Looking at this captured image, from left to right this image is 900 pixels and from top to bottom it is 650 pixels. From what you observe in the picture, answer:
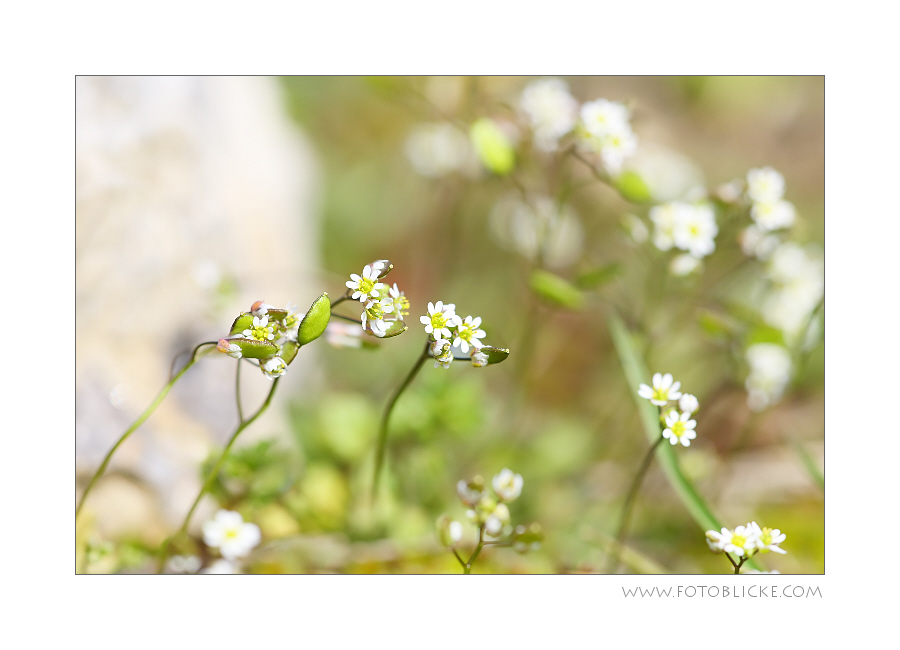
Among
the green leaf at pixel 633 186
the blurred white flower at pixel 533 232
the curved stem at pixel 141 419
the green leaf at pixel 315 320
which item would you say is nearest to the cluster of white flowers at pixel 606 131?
the green leaf at pixel 633 186

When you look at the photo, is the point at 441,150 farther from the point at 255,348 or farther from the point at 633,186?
the point at 255,348

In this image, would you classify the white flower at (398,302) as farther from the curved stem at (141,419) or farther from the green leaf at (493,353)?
the curved stem at (141,419)

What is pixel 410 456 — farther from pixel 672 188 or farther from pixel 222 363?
pixel 672 188

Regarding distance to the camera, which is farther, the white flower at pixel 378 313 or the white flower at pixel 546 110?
the white flower at pixel 546 110

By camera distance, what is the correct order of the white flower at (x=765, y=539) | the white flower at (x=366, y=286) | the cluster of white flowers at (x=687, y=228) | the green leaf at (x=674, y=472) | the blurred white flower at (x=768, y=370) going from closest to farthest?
1. the white flower at (x=366, y=286)
2. the white flower at (x=765, y=539)
3. the green leaf at (x=674, y=472)
4. the cluster of white flowers at (x=687, y=228)
5. the blurred white flower at (x=768, y=370)

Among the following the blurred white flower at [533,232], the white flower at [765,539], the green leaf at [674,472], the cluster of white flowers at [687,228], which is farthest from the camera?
the blurred white flower at [533,232]

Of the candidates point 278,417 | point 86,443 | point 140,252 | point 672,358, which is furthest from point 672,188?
point 86,443

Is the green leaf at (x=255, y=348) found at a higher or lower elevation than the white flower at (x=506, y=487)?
higher
